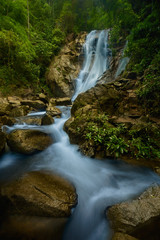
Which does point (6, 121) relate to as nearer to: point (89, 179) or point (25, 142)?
point (25, 142)

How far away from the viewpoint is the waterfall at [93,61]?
622 inches

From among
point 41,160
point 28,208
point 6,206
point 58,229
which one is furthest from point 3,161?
point 58,229

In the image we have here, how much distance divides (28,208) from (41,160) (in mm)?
1975

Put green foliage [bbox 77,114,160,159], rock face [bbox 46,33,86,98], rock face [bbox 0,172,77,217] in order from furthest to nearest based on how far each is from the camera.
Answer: rock face [bbox 46,33,86,98]
green foliage [bbox 77,114,160,159]
rock face [bbox 0,172,77,217]

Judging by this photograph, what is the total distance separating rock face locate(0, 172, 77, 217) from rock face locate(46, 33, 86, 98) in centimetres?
1314

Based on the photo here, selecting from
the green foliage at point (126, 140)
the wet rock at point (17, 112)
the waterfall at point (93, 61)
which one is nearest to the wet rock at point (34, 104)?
the wet rock at point (17, 112)

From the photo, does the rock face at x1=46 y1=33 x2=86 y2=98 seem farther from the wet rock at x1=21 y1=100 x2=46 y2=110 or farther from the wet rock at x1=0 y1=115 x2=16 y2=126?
the wet rock at x1=0 y1=115 x2=16 y2=126

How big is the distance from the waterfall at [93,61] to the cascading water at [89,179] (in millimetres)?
11547

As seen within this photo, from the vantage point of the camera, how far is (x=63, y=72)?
15.7m

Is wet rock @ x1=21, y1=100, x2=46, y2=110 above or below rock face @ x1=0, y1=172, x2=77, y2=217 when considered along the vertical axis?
above

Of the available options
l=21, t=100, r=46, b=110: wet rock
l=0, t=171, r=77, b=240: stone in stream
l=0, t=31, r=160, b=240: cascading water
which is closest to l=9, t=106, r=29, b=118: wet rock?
l=21, t=100, r=46, b=110: wet rock

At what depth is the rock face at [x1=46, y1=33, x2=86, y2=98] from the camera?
15.0 m

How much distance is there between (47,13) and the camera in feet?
68.3

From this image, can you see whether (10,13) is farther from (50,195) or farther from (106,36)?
(50,195)
